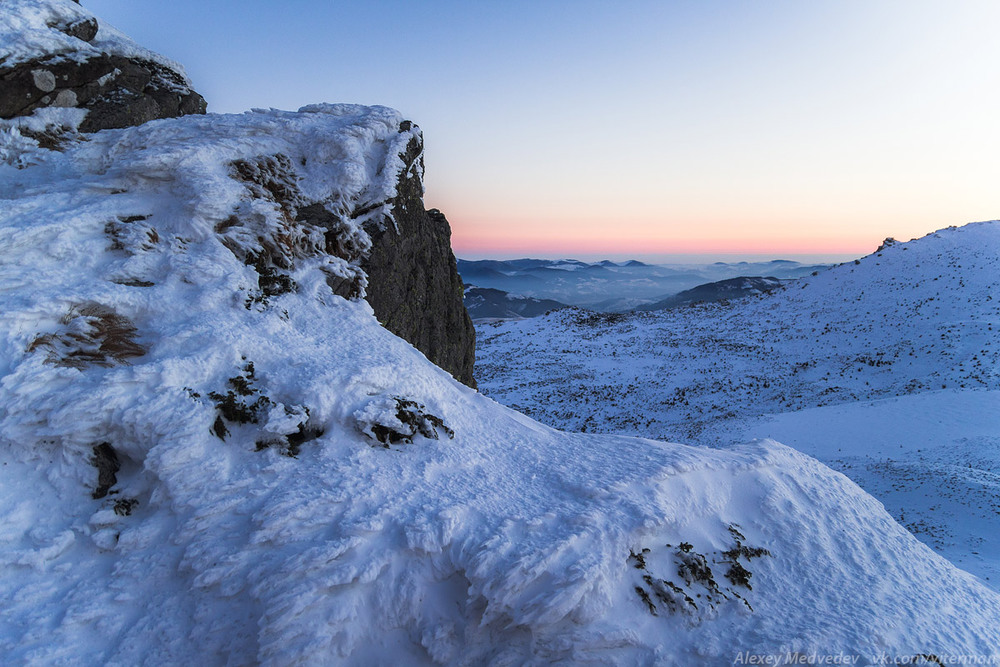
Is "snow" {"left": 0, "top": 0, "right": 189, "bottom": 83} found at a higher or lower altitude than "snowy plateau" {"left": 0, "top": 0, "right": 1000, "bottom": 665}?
higher

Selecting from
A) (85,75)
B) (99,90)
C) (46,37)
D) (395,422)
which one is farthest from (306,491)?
(46,37)

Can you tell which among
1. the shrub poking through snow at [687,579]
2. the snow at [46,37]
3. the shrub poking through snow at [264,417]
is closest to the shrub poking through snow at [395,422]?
the shrub poking through snow at [264,417]

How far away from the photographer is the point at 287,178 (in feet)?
39.5

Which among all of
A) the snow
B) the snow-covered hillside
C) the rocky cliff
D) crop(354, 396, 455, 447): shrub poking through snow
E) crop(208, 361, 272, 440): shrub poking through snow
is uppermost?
the snow

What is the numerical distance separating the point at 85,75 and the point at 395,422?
15.4 m

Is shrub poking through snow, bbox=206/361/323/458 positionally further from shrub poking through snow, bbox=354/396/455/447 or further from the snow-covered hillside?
the snow-covered hillside

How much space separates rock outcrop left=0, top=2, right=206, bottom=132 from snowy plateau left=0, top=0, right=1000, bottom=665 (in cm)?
166

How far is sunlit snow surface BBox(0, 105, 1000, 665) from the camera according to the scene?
541 cm

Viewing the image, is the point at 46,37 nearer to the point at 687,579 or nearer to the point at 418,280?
the point at 418,280

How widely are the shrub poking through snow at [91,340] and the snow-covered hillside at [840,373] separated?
18.1 meters

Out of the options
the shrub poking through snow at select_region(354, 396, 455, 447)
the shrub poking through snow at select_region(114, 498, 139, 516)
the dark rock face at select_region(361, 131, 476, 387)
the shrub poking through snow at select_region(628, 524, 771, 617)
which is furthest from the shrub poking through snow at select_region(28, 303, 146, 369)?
the shrub poking through snow at select_region(628, 524, 771, 617)

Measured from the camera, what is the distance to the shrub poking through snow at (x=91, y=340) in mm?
7086

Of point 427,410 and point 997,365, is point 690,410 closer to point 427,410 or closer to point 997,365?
point 997,365

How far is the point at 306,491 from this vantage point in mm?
6441
